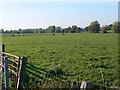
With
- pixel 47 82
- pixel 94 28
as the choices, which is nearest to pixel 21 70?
pixel 47 82

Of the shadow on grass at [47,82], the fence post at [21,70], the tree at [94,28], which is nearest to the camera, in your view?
the fence post at [21,70]

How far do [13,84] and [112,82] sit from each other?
4084 mm

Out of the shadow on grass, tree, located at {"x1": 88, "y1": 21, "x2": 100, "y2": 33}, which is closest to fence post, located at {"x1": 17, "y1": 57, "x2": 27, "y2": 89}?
the shadow on grass

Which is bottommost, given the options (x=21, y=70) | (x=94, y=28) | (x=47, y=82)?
(x=47, y=82)

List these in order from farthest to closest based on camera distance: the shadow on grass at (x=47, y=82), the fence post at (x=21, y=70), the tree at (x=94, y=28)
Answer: the tree at (x=94, y=28) → the shadow on grass at (x=47, y=82) → the fence post at (x=21, y=70)

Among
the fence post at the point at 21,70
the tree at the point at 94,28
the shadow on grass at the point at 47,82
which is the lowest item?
the shadow on grass at the point at 47,82

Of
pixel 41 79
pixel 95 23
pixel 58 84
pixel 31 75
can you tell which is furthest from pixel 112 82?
pixel 95 23

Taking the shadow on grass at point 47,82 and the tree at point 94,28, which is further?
the tree at point 94,28

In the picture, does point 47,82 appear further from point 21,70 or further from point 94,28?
point 94,28

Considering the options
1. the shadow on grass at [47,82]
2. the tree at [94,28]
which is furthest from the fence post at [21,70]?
the tree at [94,28]

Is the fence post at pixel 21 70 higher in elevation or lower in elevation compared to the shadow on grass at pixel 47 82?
higher

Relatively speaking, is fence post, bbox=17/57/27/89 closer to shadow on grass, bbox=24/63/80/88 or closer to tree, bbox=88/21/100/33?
shadow on grass, bbox=24/63/80/88

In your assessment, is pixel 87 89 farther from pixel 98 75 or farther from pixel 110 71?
pixel 110 71

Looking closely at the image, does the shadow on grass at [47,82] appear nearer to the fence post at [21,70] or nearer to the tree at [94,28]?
the fence post at [21,70]
